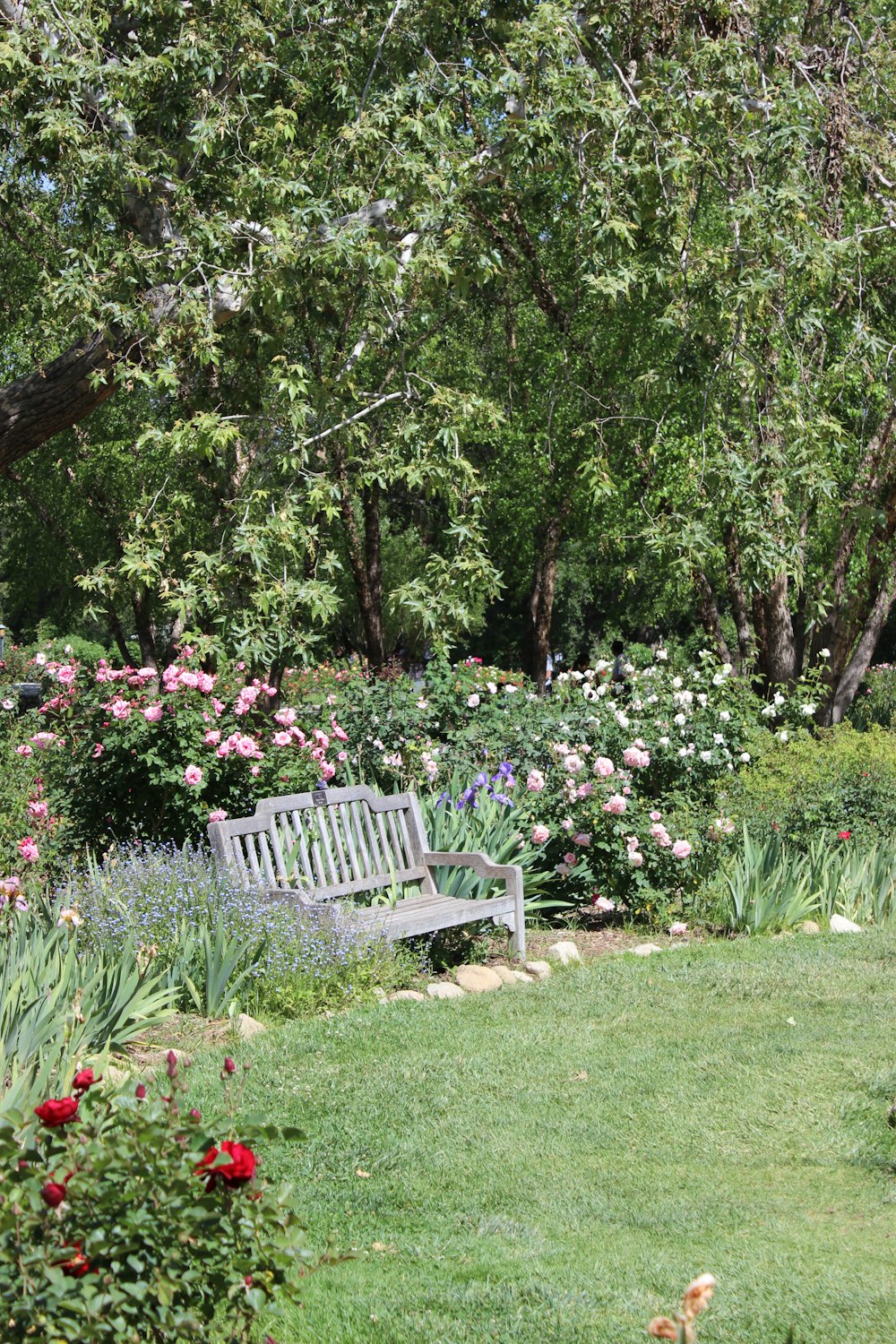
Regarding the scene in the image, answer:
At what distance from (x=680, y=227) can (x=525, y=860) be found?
433 centimetres

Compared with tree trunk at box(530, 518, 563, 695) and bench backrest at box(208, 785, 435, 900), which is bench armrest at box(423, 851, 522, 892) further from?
tree trunk at box(530, 518, 563, 695)

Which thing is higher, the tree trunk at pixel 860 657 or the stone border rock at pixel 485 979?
the tree trunk at pixel 860 657

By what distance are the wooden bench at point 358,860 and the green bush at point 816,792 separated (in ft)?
7.10

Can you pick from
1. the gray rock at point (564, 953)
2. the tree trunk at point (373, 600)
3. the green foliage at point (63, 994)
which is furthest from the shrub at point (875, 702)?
the green foliage at point (63, 994)

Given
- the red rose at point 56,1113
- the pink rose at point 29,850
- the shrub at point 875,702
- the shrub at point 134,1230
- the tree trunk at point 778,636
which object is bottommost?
the shrub at point 875,702

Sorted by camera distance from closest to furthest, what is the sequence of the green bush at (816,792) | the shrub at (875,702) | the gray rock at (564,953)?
the gray rock at (564,953), the green bush at (816,792), the shrub at (875,702)

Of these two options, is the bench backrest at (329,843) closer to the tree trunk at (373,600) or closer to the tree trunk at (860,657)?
the tree trunk at (860,657)

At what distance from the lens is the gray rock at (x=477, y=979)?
21.2 ft

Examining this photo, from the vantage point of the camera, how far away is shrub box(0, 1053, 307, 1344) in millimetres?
2133

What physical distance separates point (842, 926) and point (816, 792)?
1174 mm

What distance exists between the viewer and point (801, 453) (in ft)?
28.1

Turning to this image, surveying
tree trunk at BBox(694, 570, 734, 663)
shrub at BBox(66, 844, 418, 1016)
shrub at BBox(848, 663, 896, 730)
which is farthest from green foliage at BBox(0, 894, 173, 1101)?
shrub at BBox(848, 663, 896, 730)

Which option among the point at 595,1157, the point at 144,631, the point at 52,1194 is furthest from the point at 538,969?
the point at 144,631

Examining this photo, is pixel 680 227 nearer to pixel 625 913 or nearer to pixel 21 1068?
pixel 625 913
